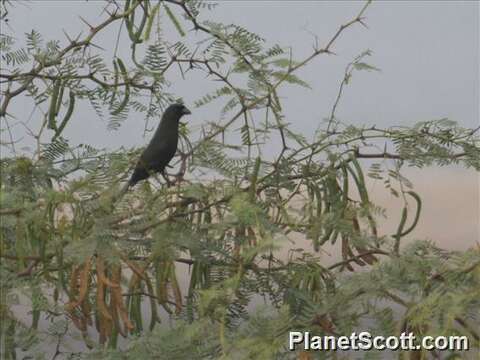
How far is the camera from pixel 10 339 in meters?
5.05

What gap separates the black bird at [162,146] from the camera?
546 centimetres

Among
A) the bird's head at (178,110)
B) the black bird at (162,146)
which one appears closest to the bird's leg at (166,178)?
the black bird at (162,146)

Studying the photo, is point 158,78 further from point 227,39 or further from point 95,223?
point 95,223

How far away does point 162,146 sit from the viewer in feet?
18.1

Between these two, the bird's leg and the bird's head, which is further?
the bird's head

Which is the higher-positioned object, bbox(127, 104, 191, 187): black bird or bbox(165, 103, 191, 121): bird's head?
bbox(165, 103, 191, 121): bird's head

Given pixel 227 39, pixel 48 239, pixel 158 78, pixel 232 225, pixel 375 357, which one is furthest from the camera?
pixel 158 78

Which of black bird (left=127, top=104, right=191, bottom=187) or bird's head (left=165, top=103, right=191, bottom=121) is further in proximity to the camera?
bird's head (left=165, top=103, right=191, bottom=121)

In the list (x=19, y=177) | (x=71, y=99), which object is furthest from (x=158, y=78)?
(x=19, y=177)

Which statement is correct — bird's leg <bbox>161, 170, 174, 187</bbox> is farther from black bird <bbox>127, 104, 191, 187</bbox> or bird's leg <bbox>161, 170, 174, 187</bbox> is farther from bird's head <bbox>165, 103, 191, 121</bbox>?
bird's head <bbox>165, 103, 191, 121</bbox>

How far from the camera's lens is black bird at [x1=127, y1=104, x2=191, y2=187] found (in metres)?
5.46

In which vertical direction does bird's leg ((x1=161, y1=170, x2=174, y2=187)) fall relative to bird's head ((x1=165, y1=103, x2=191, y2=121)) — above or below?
below

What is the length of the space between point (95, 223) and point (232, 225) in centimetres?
57

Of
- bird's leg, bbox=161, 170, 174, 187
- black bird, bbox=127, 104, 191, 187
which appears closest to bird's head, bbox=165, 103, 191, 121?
black bird, bbox=127, 104, 191, 187
